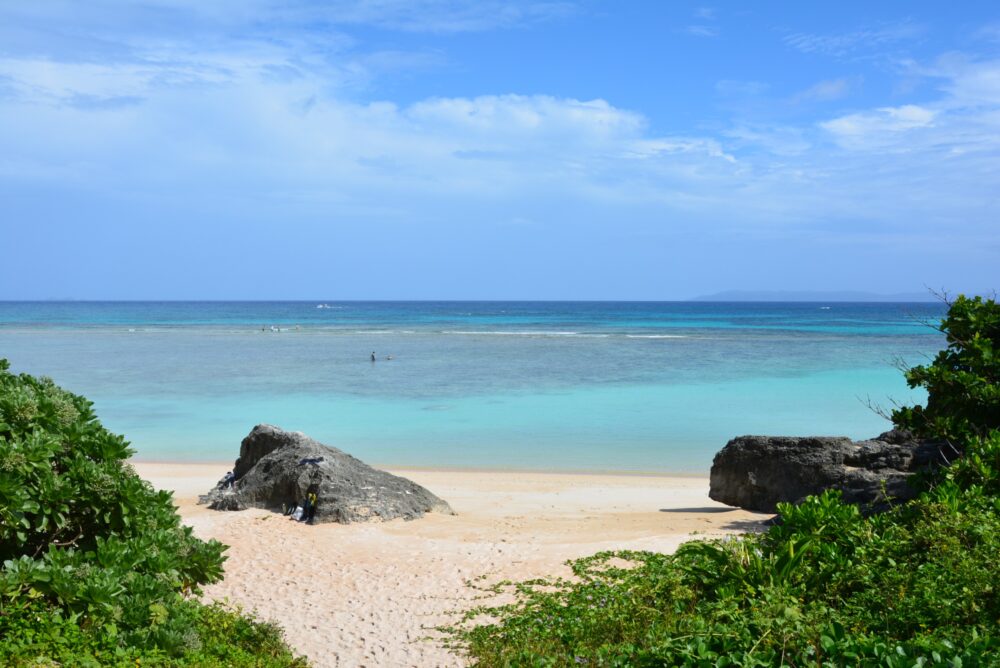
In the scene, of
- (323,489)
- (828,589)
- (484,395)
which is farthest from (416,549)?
(484,395)

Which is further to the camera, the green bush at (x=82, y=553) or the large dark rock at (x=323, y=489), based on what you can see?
the large dark rock at (x=323, y=489)

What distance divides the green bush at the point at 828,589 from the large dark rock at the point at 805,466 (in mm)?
2438

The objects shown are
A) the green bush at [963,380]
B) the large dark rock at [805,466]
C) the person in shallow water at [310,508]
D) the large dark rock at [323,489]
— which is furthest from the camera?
the large dark rock at [323,489]

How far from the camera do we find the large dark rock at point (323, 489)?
10.9 m

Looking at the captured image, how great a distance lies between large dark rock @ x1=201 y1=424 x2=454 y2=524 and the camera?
10.9 metres

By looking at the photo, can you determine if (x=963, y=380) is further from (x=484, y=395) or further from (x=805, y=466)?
(x=484, y=395)

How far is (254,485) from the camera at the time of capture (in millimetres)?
11609

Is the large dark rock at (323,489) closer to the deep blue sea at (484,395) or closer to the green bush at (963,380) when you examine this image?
the deep blue sea at (484,395)

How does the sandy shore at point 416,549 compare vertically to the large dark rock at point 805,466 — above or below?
below

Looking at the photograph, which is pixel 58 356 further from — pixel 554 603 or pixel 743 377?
pixel 554 603

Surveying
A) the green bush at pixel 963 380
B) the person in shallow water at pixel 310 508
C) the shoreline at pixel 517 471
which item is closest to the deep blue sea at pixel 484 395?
the shoreline at pixel 517 471

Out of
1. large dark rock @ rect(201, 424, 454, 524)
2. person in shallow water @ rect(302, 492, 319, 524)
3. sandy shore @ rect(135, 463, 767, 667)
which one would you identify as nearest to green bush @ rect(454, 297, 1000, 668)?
sandy shore @ rect(135, 463, 767, 667)

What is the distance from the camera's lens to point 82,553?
4523mm

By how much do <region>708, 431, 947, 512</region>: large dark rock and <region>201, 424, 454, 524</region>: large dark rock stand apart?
163 inches
